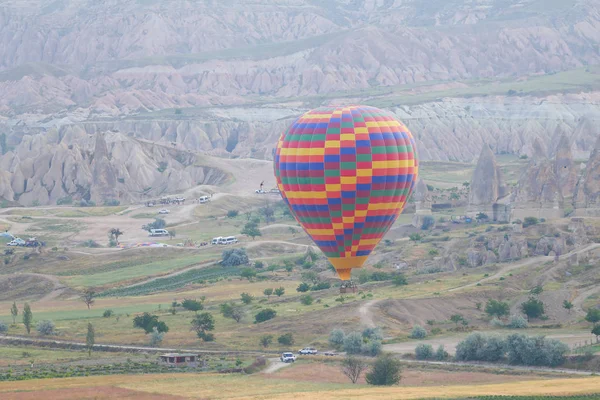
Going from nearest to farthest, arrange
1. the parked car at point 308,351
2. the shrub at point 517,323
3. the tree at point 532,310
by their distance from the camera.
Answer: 1. the parked car at point 308,351
2. the shrub at point 517,323
3. the tree at point 532,310

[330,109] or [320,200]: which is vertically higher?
[330,109]

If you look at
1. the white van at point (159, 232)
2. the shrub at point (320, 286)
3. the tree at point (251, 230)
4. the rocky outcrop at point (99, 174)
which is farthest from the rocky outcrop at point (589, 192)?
the rocky outcrop at point (99, 174)

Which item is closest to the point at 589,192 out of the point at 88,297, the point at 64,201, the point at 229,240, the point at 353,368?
the point at 229,240

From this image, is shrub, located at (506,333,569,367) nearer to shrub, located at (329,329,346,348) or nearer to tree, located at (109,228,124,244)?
shrub, located at (329,329,346,348)

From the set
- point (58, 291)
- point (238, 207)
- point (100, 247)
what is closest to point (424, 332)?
point (58, 291)

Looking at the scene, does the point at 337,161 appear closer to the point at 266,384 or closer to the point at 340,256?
the point at 340,256

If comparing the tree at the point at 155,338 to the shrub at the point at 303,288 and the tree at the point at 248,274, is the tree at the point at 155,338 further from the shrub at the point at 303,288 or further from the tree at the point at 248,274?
the tree at the point at 248,274

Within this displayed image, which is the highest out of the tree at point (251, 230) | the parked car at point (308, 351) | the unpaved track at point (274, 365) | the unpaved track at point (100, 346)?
the tree at point (251, 230)
